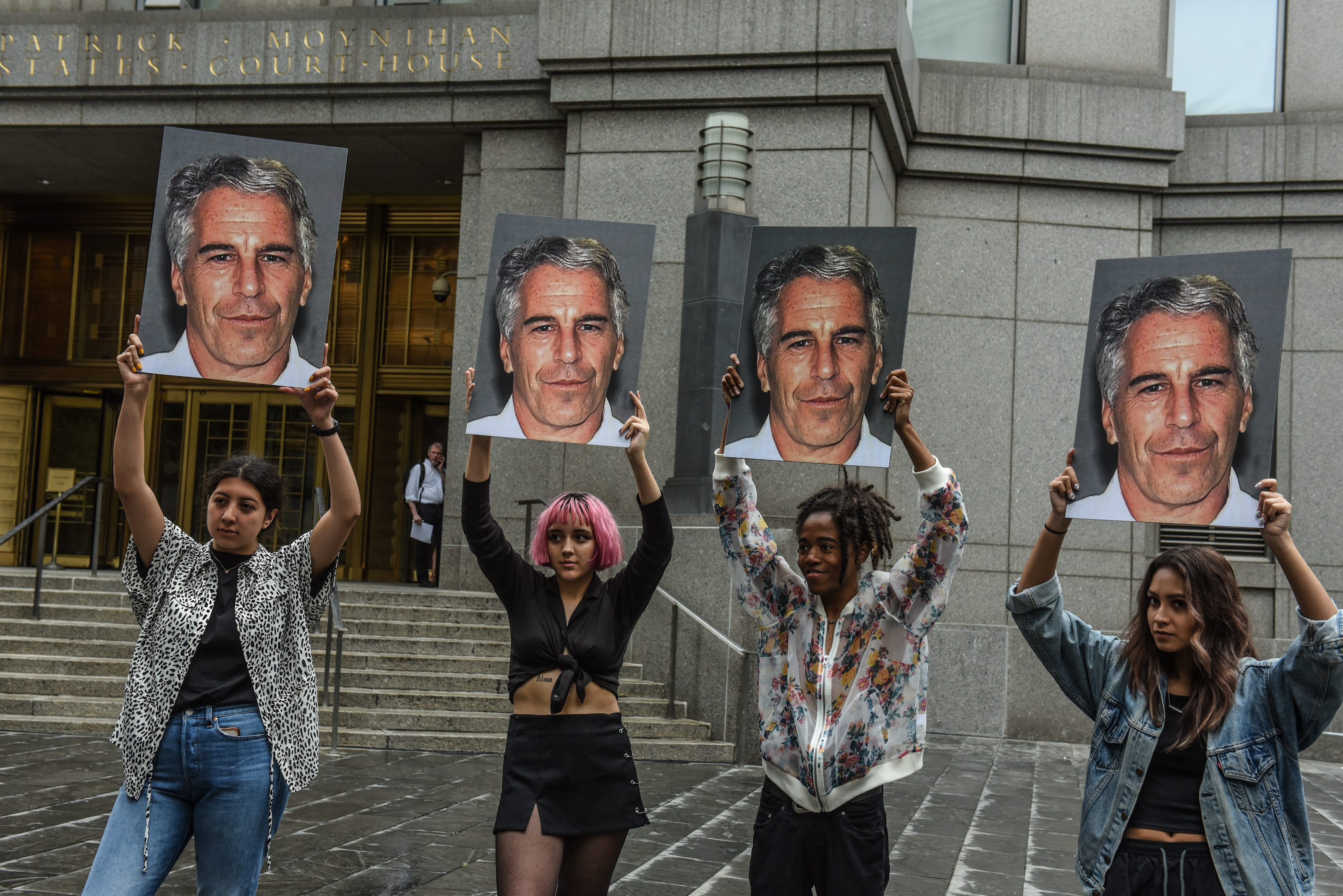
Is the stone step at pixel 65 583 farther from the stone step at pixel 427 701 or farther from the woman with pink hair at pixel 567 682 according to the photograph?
the woman with pink hair at pixel 567 682

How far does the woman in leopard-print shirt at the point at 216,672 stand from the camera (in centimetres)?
365

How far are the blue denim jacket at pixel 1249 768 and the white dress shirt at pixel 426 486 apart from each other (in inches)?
511

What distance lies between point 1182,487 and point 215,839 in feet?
10.6

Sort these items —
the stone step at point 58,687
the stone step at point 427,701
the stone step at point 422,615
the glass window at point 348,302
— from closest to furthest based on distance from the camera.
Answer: the stone step at point 427,701 → the stone step at point 58,687 → the stone step at point 422,615 → the glass window at point 348,302

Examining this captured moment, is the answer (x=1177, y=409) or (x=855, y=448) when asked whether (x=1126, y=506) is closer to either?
(x=1177, y=409)

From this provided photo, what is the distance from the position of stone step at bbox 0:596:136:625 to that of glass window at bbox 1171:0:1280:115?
12.9 metres

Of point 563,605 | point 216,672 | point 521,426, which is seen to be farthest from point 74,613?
point 563,605

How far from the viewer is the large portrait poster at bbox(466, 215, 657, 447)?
5.05 meters

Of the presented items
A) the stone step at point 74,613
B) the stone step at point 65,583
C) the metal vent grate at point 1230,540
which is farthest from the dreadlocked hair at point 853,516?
the metal vent grate at point 1230,540

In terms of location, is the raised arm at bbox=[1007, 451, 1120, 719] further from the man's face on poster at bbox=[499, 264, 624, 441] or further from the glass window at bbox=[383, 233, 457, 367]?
the glass window at bbox=[383, 233, 457, 367]

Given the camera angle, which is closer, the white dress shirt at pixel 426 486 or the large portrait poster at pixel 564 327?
the large portrait poster at pixel 564 327

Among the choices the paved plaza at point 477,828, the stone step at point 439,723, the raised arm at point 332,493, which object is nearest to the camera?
the raised arm at point 332,493

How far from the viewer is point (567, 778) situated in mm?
3832

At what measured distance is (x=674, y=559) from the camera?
11.4 meters
